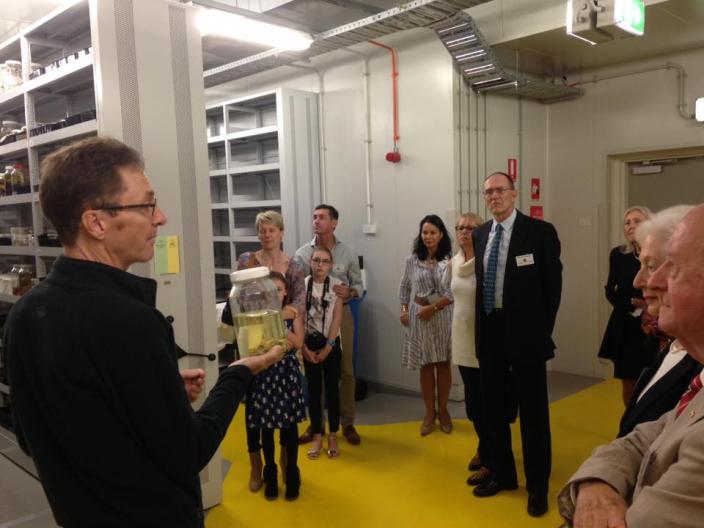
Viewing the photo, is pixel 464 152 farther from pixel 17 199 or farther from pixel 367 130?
pixel 17 199

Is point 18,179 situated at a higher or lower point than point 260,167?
lower

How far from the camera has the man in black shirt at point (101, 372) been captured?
1106 mm

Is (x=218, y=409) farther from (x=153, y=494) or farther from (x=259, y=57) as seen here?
(x=259, y=57)

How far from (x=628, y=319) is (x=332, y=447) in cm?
223

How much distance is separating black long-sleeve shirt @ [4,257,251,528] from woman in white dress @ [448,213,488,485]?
2644 millimetres

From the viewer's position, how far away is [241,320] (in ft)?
6.15

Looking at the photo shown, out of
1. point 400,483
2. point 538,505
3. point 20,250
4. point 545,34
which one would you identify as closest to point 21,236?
point 20,250

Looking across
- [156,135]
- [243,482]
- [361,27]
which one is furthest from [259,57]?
[243,482]

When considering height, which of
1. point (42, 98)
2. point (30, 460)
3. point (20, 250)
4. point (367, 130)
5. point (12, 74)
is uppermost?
point (12, 74)

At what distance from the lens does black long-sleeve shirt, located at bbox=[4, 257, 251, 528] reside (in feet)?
3.62

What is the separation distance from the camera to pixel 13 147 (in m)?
3.70

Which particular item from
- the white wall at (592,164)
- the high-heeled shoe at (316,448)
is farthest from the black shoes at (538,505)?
the white wall at (592,164)

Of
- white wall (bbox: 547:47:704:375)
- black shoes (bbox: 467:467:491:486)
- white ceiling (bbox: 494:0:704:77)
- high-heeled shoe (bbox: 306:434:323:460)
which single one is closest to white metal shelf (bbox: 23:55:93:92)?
high-heeled shoe (bbox: 306:434:323:460)

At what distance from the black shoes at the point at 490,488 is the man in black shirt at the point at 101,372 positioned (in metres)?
2.42
